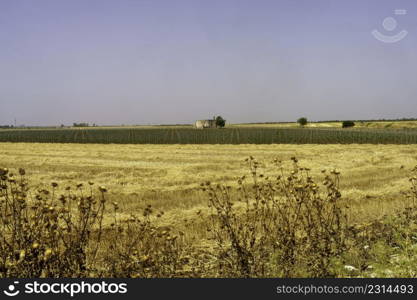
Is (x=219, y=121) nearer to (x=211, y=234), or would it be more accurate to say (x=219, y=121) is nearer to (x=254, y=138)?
(x=254, y=138)

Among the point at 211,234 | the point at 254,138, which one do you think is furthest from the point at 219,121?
the point at 211,234

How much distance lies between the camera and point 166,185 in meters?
14.3

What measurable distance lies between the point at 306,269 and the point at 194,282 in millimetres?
1836

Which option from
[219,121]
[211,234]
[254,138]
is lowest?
[211,234]

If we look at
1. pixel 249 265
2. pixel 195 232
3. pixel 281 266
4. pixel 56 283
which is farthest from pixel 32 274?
pixel 195 232

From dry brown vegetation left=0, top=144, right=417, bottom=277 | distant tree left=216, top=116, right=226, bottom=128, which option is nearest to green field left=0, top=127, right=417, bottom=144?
dry brown vegetation left=0, top=144, right=417, bottom=277

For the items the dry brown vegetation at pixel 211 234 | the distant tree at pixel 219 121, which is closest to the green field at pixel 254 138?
the dry brown vegetation at pixel 211 234

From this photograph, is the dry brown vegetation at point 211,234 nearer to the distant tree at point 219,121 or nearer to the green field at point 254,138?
the green field at point 254,138

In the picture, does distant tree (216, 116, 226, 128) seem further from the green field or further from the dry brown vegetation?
the dry brown vegetation

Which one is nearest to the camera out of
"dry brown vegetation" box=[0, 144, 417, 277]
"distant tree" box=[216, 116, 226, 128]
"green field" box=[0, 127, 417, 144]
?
"dry brown vegetation" box=[0, 144, 417, 277]

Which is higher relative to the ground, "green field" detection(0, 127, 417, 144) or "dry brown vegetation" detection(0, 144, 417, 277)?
"green field" detection(0, 127, 417, 144)

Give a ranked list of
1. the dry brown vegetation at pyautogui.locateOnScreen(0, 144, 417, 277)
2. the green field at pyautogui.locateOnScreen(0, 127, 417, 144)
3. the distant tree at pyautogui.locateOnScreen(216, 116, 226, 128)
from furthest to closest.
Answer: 1. the distant tree at pyautogui.locateOnScreen(216, 116, 226, 128)
2. the green field at pyautogui.locateOnScreen(0, 127, 417, 144)
3. the dry brown vegetation at pyautogui.locateOnScreen(0, 144, 417, 277)

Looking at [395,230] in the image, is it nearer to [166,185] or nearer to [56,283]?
[56,283]

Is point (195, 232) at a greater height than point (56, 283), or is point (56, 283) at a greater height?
point (56, 283)
